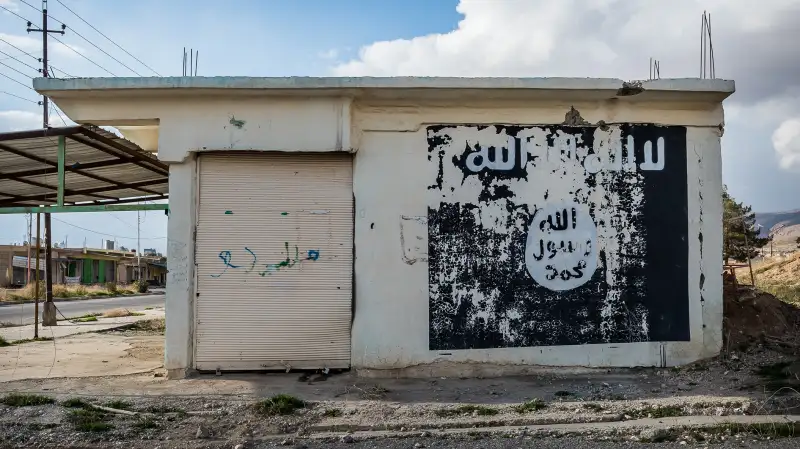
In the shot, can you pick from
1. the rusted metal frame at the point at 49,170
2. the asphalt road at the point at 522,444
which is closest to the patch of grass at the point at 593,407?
the asphalt road at the point at 522,444

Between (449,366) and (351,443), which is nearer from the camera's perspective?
(351,443)

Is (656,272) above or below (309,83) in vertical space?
below

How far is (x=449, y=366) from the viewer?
7.93 meters

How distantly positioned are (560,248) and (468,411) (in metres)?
2.84

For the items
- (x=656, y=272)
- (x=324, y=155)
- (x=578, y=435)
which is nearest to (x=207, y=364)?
(x=324, y=155)

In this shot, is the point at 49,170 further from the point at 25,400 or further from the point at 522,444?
the point at 522,444

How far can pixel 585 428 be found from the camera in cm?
560

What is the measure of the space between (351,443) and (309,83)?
4347 millimetres

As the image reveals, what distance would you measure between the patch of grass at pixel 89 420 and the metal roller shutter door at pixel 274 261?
193 centimetres

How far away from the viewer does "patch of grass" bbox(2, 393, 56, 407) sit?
6324 mm

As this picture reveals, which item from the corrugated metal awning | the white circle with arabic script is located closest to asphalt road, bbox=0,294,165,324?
the corrugated metal awning

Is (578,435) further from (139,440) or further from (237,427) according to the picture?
(139,440)

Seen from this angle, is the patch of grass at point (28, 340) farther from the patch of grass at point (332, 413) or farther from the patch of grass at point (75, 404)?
the patch of grass at point (332, 413)

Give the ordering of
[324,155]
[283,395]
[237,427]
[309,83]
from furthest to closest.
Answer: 1. [324,155]
2. [309,83]
3. [283,395]
4. [237,427]
